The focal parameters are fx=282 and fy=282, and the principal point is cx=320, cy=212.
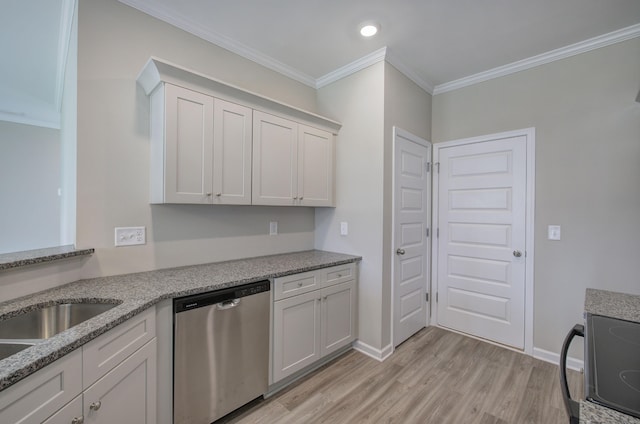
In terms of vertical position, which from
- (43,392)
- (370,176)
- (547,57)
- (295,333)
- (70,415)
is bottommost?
(295,333)

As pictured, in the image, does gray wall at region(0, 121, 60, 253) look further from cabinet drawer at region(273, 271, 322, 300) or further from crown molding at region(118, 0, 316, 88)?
cabinet drawer at region(273, 271, 322, 300)

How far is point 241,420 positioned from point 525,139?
3.23 meters

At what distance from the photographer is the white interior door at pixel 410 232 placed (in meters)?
2.68

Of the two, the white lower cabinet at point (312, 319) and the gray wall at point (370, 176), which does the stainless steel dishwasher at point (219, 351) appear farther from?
the gray wall at point (370, 176)

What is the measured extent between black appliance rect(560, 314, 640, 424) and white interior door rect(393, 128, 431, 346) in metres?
1.58

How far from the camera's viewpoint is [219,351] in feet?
5.55

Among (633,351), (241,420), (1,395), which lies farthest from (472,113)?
(1,395)

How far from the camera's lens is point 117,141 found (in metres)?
1.86

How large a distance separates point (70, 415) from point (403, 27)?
2883mm

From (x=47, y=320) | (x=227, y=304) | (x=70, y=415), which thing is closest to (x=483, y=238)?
(x=227, y=304)

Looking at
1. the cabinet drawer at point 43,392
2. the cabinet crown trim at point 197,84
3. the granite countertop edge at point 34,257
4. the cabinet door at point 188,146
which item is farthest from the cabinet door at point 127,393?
the cabinet crown trim at point 197,84

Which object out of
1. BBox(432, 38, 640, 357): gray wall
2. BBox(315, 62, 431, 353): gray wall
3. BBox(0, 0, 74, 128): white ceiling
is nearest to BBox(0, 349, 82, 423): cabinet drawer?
BBox(315, 62, 431, 353): gray wall

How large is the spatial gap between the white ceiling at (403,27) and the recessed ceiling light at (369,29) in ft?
0.16

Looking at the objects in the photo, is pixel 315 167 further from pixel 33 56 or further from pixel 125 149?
pixel 33 56
